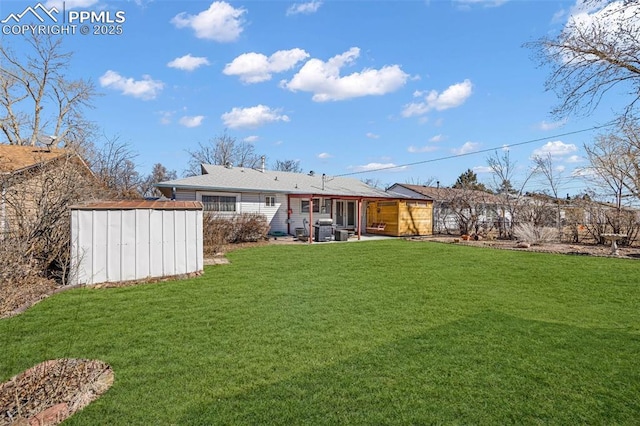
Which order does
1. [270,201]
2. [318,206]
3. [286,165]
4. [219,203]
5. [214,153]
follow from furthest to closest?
[286,165], [214,153], [318,206], [270,201], [219,203]

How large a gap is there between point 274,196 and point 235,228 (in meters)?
3.80

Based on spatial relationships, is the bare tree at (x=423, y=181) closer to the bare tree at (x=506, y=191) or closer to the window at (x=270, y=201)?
the bare tree at (x=506, y=191)

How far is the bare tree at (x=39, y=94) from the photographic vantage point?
19516 mm

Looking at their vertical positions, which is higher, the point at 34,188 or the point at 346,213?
the point at 34,188

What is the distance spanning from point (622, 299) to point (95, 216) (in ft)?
33.0

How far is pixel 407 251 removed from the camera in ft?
37.4

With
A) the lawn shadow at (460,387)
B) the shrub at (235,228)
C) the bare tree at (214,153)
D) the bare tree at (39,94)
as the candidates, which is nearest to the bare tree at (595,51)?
the lawn shadow at (460,387)

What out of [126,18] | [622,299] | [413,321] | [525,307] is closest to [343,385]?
[413,321]

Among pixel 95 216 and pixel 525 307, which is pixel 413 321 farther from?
pixel 95 216

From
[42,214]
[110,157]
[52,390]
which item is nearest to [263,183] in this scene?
[110,157]

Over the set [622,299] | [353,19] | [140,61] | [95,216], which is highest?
[353,19]

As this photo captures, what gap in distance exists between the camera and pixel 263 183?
1708 cm

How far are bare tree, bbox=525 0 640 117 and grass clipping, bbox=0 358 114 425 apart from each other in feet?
34.4

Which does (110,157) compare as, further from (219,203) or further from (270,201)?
(270,201)
